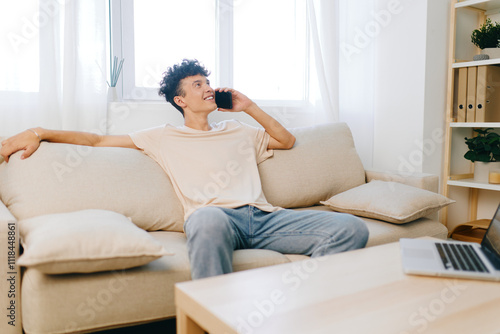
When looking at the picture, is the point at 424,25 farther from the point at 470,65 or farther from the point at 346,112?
the point at 346,112

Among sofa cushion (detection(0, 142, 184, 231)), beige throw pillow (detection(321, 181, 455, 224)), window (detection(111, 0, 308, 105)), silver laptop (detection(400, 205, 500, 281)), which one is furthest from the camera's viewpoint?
window (detection(111, 0, 308, 105))

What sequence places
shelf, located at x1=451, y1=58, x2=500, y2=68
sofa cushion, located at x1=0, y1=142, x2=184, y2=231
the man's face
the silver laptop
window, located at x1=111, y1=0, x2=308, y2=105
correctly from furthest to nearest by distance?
shelf, located at x1=451, y1=58, x2=500, y2=68 < window, located at x1=111, y1=0, x2=308, y2=105 < the man's face < sofa cushion, located at x1=0, y1=142, x2=184, y2=231 < the silver laptop

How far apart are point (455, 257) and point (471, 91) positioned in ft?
6.23

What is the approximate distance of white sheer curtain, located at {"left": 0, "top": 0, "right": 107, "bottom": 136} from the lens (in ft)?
6.56

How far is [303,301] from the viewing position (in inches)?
40.2

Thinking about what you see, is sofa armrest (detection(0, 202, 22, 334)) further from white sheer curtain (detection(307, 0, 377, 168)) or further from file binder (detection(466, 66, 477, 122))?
file binder (detection(466, 66, 477, 122))

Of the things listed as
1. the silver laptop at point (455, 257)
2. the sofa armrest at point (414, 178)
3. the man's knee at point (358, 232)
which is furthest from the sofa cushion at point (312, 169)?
the silver laptop at point (455, 257)

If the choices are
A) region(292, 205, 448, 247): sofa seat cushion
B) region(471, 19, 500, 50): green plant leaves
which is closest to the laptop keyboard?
region(292, 205, 448, 247): sofa seat cushion

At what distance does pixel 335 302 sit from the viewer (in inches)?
40.2

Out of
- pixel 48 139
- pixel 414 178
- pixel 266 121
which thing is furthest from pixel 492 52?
pixel 48 139

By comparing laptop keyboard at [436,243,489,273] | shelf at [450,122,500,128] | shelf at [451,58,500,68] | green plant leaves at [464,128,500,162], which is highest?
shelf at [451,58,500,68]

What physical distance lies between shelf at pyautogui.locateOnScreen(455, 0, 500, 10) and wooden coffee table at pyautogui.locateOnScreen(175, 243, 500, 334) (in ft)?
7.34

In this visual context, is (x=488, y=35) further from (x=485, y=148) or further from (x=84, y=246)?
(x=84, y=246)

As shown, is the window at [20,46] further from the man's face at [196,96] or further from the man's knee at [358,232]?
the man's knee at [358,232]
